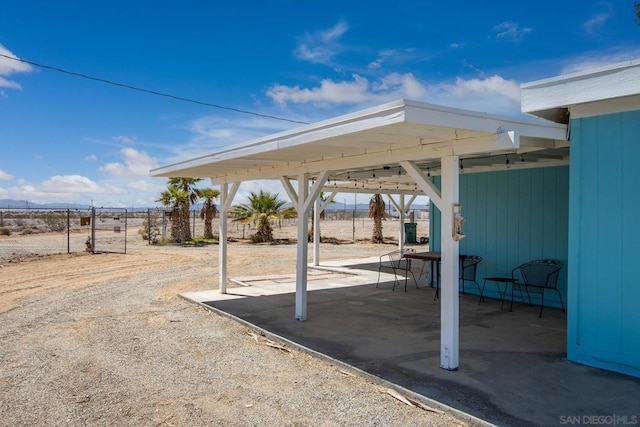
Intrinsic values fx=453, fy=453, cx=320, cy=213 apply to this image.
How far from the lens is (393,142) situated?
4.54 meters

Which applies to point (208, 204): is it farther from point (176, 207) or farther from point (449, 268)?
point (449, 268)

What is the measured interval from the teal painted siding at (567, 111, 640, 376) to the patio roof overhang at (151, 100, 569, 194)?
0.44 m

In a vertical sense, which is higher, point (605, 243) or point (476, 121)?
point (476, 121)

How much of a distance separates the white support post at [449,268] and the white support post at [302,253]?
7.88 ft

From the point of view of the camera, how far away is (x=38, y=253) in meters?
14.9

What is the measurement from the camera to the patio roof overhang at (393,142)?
3.60 metres

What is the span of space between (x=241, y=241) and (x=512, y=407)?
1909cm

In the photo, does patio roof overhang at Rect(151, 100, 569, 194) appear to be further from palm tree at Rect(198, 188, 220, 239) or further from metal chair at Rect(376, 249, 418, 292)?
palm tree at Rect(198, 188, 220, 239)

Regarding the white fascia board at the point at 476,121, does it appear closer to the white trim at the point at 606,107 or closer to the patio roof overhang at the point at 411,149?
the patio roof overhang at the point at 411,149

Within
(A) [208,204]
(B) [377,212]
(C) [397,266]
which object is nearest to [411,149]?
(C) [397,266]

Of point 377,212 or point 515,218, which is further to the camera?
point 377,212

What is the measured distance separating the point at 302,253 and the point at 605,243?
364cm

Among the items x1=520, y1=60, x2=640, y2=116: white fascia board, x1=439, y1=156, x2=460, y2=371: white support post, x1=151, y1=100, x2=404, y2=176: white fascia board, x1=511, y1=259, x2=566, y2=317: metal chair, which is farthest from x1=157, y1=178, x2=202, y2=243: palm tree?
x1=520, y1=60, x2=640, y2=116: white fascia board

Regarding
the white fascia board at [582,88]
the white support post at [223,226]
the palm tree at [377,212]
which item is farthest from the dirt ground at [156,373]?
the palm tree at [377,212]
